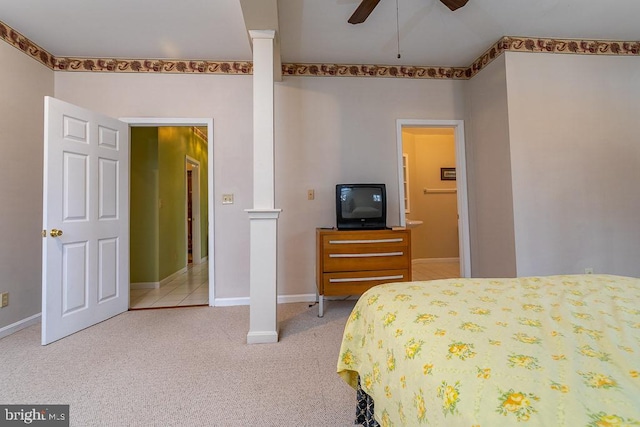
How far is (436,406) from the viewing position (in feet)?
1.80

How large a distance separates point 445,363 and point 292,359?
1.45 m

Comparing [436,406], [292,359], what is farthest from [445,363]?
[292,359]

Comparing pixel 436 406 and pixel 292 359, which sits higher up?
pixel 436 406

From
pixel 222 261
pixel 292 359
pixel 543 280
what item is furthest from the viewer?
pixel 222 261

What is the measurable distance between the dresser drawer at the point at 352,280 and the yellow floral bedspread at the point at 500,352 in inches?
51.9

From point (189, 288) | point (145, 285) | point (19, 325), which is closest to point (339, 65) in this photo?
point (189, 288)

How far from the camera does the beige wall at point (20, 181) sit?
229 cm

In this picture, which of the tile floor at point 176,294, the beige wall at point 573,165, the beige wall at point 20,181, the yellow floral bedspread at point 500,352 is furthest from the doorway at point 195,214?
the beige wall at point 573,165

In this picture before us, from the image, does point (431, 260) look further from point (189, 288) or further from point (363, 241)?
point (189, 288)

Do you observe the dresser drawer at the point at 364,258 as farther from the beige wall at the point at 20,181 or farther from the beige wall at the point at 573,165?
the beige wall at the point at 20,181

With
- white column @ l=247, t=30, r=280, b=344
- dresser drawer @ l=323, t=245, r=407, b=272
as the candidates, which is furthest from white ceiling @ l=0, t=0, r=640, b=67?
dresser drawer @ l=323, t=245, r=407, b=272

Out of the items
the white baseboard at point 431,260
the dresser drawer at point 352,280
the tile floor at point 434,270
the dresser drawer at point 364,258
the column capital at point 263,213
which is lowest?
the tile floor at point 434,270

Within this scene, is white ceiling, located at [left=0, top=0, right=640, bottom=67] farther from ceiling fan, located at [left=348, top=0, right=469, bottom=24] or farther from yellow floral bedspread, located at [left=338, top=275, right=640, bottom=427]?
yellow floral bedspread, located at [left=338, top=275, right=640, bottom=427]

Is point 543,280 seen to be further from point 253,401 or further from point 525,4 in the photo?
point 525,4
